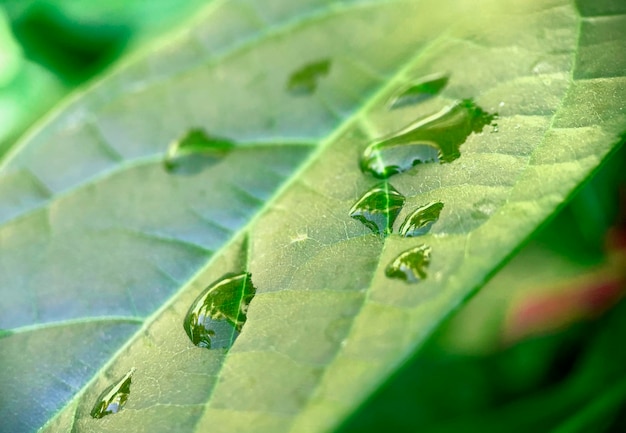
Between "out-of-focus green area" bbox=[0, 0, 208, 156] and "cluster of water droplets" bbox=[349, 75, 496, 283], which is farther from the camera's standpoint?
"out-of-focus green area" bbox=[0, 0, 208, 156]

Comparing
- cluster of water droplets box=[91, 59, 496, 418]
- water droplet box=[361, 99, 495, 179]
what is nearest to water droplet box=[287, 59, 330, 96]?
cluster of water droplets box=[91, 59, 496, 418]

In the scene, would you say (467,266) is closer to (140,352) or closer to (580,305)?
(140,352)

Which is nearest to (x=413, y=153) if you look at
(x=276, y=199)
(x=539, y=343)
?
(x=276, y=199)

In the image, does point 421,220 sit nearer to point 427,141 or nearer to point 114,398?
point 427,141

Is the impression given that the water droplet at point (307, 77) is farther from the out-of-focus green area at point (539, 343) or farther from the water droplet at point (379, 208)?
the out-of-focus green area at point (539, 343)

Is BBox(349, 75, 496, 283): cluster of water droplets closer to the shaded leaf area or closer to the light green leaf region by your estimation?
the light green leaf region

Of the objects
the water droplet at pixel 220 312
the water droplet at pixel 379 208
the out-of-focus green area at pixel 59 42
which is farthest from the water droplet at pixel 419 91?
the out-of-focus green area at pixel 59 42

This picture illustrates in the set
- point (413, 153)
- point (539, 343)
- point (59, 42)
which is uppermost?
point (59, 42)
